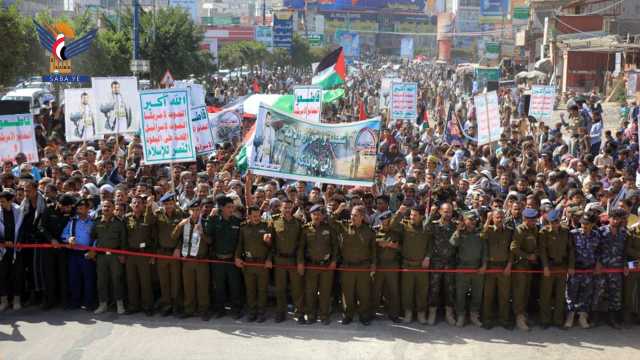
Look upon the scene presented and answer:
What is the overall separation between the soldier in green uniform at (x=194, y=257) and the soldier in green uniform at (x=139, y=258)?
34 cm

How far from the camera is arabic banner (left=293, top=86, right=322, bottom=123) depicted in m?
14.9

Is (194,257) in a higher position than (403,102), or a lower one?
lower

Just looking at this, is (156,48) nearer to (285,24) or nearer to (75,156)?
(75,156)

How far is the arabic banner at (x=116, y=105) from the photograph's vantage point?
1409 centimetres

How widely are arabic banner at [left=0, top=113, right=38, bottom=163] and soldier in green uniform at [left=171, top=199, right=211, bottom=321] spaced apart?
14.6 feet

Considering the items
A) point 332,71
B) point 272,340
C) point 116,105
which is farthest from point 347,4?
point 272,340

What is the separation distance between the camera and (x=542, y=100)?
20359 millimetres

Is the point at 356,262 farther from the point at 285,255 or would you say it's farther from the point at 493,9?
the point at 493,9

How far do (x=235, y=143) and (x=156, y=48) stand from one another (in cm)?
1772

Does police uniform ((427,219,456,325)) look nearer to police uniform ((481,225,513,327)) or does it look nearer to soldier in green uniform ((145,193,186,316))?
police uniform ((481,225,513,327))

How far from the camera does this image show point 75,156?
13938mm

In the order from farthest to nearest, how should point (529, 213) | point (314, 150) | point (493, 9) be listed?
point (493, 9)
point (314, 150)
point (529, 213)

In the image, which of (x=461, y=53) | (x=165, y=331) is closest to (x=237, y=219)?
(x=165, y=331)

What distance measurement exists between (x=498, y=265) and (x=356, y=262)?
5.21ft
